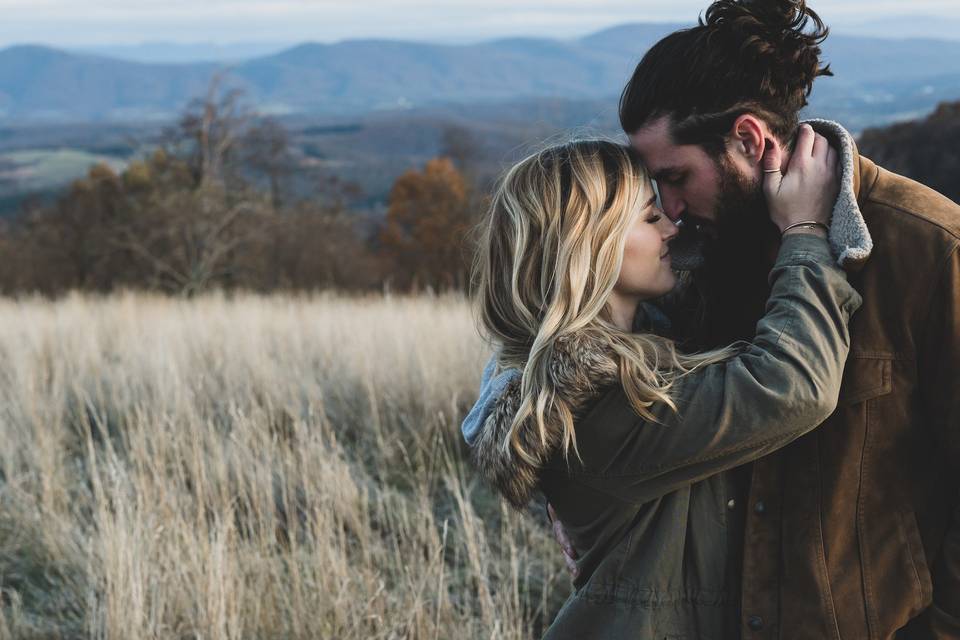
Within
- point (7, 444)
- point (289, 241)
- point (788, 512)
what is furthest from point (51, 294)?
point (788, 512)

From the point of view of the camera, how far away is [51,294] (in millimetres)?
15148

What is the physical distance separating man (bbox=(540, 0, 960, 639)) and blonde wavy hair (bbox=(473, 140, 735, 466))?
0.21 metres

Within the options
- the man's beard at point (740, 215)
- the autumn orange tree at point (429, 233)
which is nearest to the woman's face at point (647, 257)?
the man's beard at point (740, 215)

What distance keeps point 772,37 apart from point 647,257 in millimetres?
468

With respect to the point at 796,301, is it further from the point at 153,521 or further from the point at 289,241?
the point at 289,241

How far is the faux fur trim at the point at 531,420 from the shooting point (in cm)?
165

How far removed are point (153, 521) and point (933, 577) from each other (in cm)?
246

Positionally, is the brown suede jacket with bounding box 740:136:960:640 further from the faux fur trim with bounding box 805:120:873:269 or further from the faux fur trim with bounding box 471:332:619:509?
the faux fur trim with bounding box 471:332:619:509

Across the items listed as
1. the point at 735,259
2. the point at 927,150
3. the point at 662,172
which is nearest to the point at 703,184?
the point at 662,172

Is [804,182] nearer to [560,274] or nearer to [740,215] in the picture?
[740,215]

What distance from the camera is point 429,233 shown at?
26.3 metres

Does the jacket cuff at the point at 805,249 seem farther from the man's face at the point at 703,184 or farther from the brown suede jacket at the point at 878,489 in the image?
the man's face at the point at 703,184

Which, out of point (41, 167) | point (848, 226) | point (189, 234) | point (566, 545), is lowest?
point (41, 167)

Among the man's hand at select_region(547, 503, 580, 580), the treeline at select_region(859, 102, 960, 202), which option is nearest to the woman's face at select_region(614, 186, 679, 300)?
the man's hand at select_region(547, 503, 580, 580)
